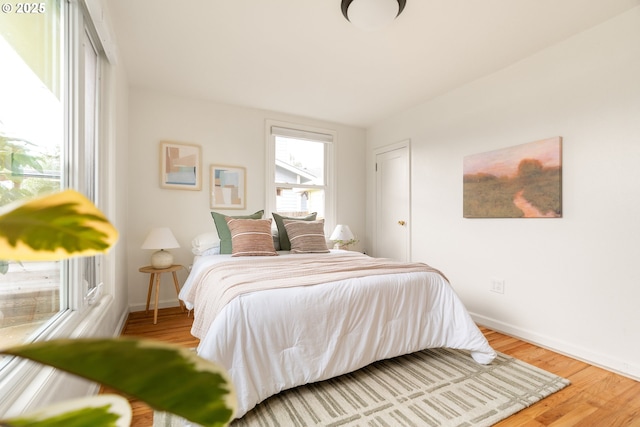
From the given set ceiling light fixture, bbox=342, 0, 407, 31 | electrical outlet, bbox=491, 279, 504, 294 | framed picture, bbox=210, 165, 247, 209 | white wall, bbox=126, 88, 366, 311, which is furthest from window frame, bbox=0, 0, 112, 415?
electrical outlet, bbox=491, 279, 504, 294

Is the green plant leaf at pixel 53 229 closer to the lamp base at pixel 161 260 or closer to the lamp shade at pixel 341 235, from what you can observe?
the lamp base at pixel 161 260

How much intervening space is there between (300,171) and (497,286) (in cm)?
268

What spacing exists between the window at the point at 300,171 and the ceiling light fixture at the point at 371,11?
210 centimetres

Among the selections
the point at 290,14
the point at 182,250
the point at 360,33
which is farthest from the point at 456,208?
the point at 182,250

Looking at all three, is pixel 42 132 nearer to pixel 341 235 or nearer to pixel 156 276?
pixel 156 276

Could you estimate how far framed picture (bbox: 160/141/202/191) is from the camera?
3287mm

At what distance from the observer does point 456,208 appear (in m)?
3.13

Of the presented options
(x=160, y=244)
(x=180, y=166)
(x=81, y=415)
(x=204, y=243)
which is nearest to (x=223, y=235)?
(x=204, y=243)

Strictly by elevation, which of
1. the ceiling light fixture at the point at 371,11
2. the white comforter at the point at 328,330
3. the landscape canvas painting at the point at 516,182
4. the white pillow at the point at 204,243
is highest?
the ceiling light fixture at the point at 371,11

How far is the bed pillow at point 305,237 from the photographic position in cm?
304

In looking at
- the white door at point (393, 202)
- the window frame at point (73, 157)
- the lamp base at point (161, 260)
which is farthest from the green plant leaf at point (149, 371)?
the white door at point (393, 202)

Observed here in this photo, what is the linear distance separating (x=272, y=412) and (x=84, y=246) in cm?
162

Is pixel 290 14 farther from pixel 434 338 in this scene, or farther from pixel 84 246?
pixel 434 338

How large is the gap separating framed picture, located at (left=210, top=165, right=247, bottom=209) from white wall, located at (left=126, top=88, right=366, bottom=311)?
0.22 feet
